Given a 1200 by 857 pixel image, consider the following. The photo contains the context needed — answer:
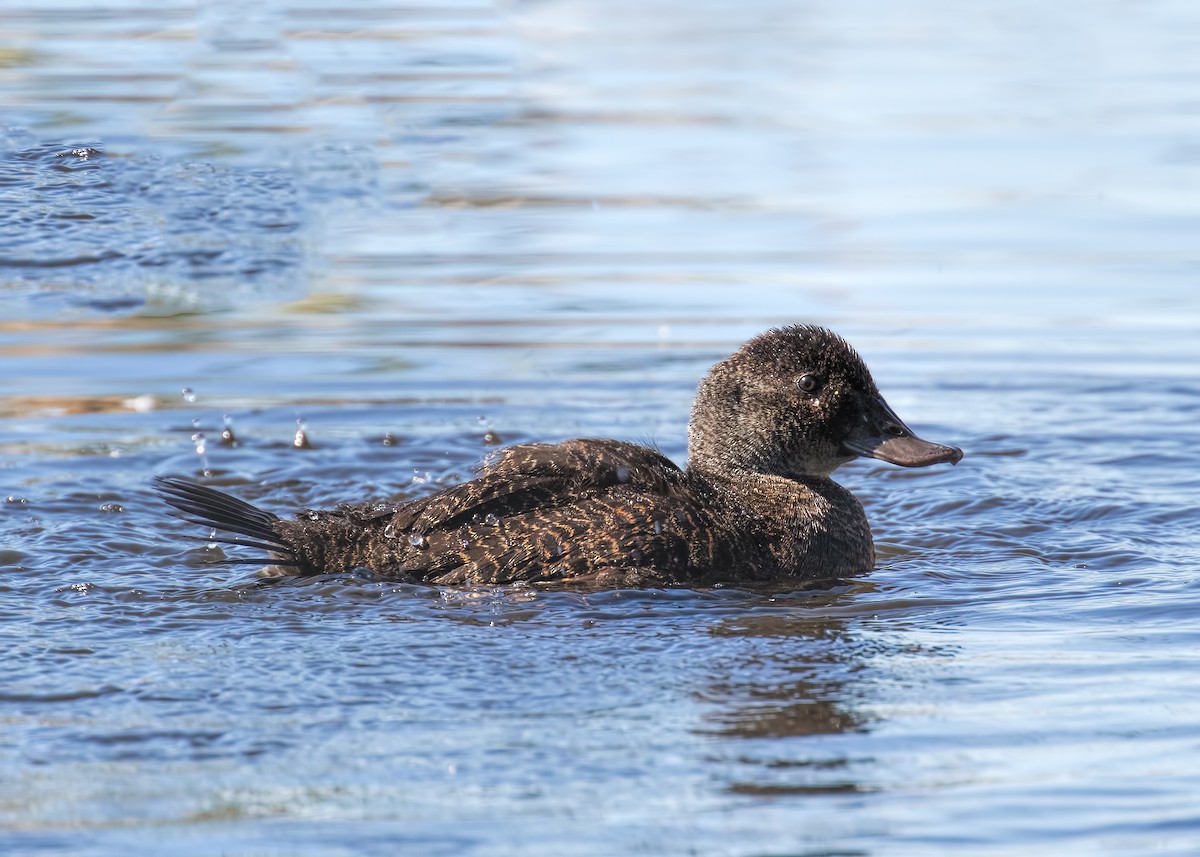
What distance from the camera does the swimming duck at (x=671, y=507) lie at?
634 cm

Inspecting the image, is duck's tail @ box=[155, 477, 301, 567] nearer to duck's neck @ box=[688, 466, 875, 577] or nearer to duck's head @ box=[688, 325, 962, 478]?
duck's neck @ box=[688, 466, 875, 577]

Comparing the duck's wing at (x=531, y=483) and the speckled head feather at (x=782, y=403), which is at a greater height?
the speckled head feather at (x=782, y=403)

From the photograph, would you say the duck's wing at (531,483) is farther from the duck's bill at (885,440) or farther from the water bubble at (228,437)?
the water bubble at (228,437)

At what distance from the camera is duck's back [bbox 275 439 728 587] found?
6.32 meters

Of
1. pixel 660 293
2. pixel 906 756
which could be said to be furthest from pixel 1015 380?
pixel 906 756

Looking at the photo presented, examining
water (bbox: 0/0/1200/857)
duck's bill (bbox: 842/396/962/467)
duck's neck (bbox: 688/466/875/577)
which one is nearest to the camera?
water (bbox: 0/0/1200/857)

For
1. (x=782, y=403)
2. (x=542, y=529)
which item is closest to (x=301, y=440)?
(x=542, y=529)

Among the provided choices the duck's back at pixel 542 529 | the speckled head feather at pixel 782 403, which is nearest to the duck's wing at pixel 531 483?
the duck's back at pixel 542 529

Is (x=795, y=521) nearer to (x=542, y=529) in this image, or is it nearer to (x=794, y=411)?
(x=794, y=411)

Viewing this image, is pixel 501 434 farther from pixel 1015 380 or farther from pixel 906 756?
pixel 906 756

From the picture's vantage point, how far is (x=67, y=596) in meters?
6.27

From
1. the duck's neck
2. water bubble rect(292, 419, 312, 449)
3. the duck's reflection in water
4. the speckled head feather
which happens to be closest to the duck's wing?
the duck's neck

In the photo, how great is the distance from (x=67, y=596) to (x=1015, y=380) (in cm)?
518

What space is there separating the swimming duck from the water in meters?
0.17
